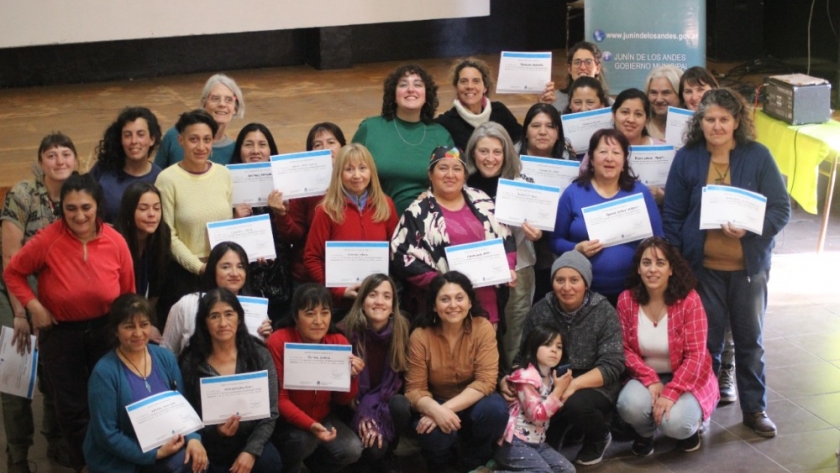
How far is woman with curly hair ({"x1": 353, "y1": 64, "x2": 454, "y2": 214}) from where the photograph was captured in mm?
5473

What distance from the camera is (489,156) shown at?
17.3 feet

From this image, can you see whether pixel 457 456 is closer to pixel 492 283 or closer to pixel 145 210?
pixel 492 283

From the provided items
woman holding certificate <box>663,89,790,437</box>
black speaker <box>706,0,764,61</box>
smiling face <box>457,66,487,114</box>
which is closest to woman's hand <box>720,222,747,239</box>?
woman holding certificate <box>663,89,790,437</box>

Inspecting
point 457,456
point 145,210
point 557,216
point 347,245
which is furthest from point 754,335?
point 145,210

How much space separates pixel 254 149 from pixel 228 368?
1.32m

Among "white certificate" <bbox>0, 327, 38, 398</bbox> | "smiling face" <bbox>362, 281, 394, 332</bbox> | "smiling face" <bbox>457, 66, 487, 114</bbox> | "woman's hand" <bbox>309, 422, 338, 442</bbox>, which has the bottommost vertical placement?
"woman's hand" <bbox>309, 422, 338, 442</bbox>

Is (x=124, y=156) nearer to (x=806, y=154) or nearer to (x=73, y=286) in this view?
(x=73, y=286)

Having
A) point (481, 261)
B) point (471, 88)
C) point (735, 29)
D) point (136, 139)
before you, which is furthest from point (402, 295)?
point (735, 29)

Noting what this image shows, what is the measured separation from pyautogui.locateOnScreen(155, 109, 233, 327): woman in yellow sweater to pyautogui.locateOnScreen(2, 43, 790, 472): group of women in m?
0.01

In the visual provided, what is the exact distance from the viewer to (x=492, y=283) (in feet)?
16.4

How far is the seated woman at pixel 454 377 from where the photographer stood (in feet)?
15.7

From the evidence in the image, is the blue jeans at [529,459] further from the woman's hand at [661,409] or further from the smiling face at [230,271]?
the smiling face at [230,271]

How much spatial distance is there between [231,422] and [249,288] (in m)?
0.71

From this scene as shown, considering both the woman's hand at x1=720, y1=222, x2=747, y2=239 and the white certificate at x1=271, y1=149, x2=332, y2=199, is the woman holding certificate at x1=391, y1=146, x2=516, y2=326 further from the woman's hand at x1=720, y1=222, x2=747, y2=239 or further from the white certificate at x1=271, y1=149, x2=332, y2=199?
the woman's hand at x1=720, y1=222, x2=747, y2=239
